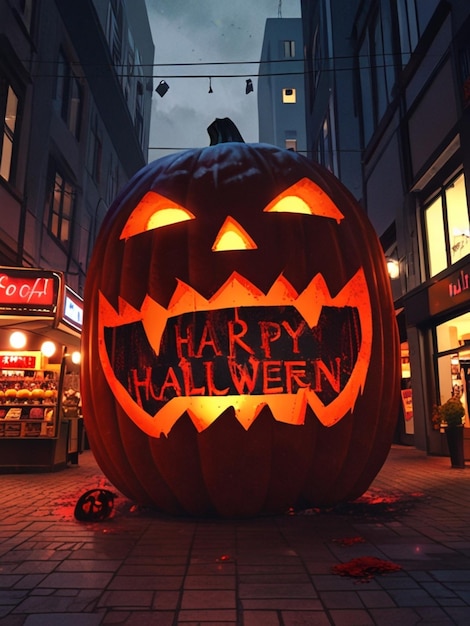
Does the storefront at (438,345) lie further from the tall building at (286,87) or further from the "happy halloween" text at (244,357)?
the tall building at (286,87)

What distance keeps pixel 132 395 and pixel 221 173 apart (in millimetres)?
2129

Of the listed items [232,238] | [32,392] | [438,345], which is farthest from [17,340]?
[438,345]

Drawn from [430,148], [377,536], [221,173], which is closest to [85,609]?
[377,536]

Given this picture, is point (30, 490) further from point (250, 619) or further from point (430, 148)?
point (430, 148)

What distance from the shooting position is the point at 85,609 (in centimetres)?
227

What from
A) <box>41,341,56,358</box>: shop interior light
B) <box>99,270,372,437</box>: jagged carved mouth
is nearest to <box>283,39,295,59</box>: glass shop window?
<box>41,341,56,358</box>: shop interior light

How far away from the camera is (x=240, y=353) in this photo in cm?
385

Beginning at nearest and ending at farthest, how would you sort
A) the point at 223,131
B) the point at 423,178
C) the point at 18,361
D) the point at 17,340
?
1. the point at 223,131
2. the point at 18,361
3. the point at 17,340
4. the point at 423,178

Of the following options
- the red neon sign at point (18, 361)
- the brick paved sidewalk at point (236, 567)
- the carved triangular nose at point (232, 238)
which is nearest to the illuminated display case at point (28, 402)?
the red neon sign at point (18, 361)

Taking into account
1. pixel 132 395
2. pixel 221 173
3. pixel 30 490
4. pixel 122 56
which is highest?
pixel 122 56

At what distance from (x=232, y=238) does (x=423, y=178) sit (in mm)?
8106

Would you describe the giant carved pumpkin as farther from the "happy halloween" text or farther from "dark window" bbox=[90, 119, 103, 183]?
"dark window" bbox=[90, 119, 103, 183]

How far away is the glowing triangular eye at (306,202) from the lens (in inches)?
A: 172

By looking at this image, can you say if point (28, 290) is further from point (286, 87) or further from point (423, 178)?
point (286, 87)
